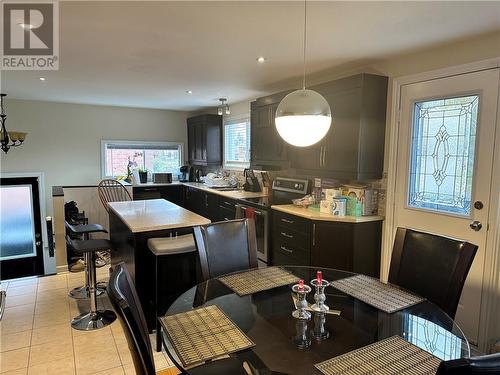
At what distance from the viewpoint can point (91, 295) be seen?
2.98 metres

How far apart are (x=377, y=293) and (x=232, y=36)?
1940 mm

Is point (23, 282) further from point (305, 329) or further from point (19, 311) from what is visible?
point (305, 329)

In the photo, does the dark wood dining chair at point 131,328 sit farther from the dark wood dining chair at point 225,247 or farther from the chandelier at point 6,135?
the chandelier at point 6,135

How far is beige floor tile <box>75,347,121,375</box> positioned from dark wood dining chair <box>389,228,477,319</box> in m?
2.06

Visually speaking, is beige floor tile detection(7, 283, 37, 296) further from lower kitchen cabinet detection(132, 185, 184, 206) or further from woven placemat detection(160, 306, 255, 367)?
woven placemat detection(160, 306, 255, 367)

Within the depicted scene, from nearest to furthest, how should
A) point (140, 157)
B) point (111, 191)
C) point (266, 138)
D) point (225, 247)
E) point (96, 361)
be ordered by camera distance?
point (225, 247)
point (96, 361)
point (266, 138)
point (111, 191)
point (140, 157)

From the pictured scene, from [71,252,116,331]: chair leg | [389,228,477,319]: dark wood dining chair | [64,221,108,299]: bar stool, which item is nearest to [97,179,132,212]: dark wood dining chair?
[64,221,108,299]: bar stool

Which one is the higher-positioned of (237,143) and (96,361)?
(237,143)

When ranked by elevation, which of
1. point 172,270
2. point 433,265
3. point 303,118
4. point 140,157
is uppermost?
point 303,118

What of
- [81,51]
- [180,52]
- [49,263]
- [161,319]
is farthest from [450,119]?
[49,263]

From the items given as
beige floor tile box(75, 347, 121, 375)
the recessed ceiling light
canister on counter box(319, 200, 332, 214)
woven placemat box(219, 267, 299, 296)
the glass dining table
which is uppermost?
the recessed ceiling light

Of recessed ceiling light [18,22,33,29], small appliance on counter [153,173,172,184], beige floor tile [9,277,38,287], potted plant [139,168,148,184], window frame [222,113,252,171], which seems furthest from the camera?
small appliance on counter [153,173,172,184]

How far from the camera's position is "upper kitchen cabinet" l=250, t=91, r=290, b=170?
3.97m

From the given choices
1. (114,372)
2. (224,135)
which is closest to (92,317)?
(114,372)
